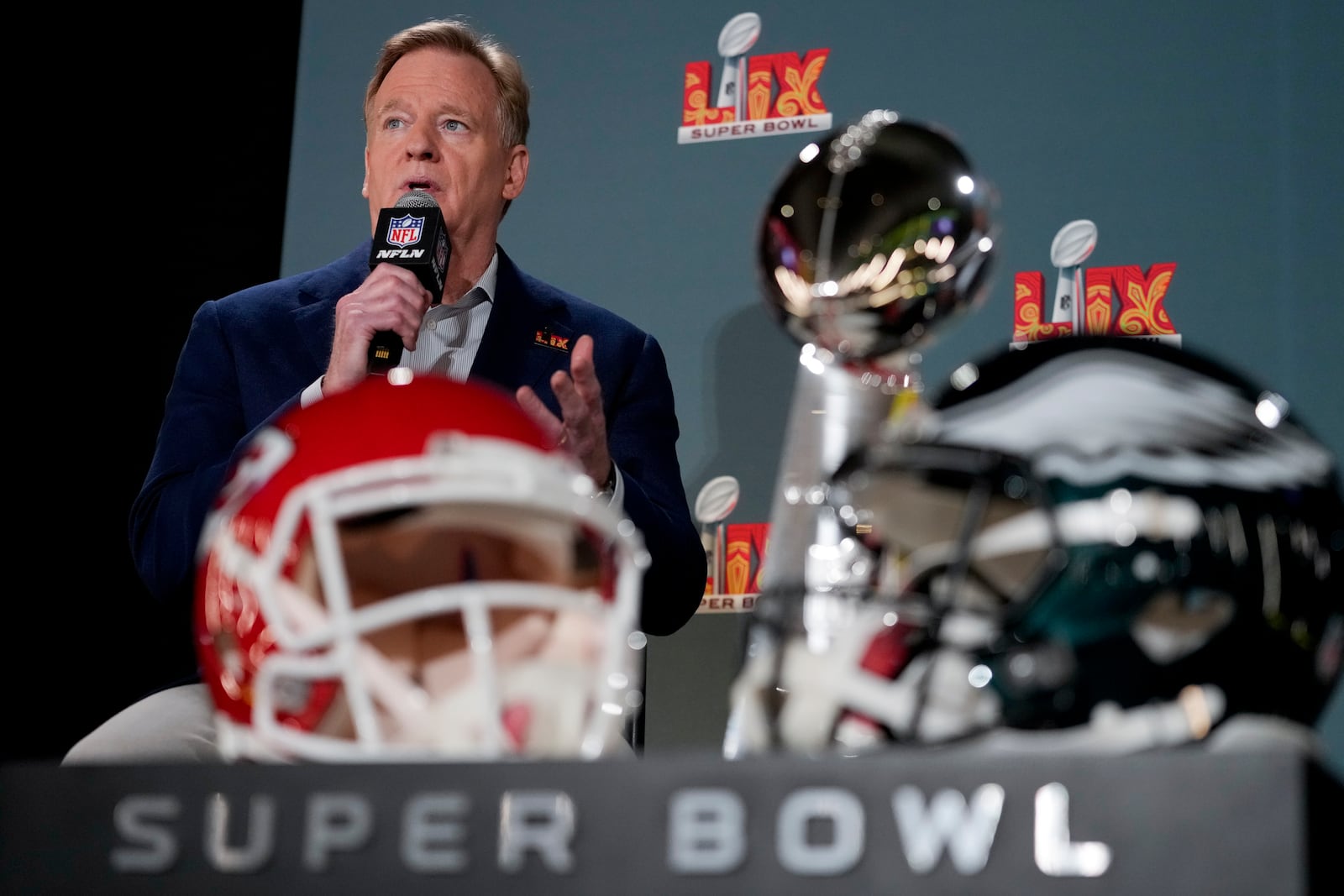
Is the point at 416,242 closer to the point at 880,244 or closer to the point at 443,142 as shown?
the point at 443,142

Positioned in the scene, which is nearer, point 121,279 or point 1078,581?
point 1078,581

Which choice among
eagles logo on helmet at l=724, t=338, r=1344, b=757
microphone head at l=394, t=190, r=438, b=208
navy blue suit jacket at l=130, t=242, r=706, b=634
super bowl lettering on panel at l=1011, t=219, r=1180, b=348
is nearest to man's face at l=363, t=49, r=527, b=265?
navy blue suit jacket at l=130, t=242, r=706, b=634


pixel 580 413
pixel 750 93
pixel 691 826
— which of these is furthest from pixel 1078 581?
pixel 750 93

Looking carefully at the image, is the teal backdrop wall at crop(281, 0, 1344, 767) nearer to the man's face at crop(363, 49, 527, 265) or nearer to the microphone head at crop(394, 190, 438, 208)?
the man's face at crop(363, 49, 527, 265)

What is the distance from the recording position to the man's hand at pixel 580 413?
1020mm

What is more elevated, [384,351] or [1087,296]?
[1087,296]

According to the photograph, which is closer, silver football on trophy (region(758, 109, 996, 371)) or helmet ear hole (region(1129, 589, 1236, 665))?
helmet ear hole (region(1129, 589, 1236, 665))

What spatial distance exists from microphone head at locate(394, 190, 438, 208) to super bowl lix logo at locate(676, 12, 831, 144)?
651 mm

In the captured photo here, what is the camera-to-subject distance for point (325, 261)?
7.70 feet

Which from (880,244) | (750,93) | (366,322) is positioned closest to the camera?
(880,244)

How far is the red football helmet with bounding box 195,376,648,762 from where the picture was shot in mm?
593

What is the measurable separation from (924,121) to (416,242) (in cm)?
59

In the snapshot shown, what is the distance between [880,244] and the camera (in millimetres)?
717

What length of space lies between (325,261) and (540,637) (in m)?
1.82
